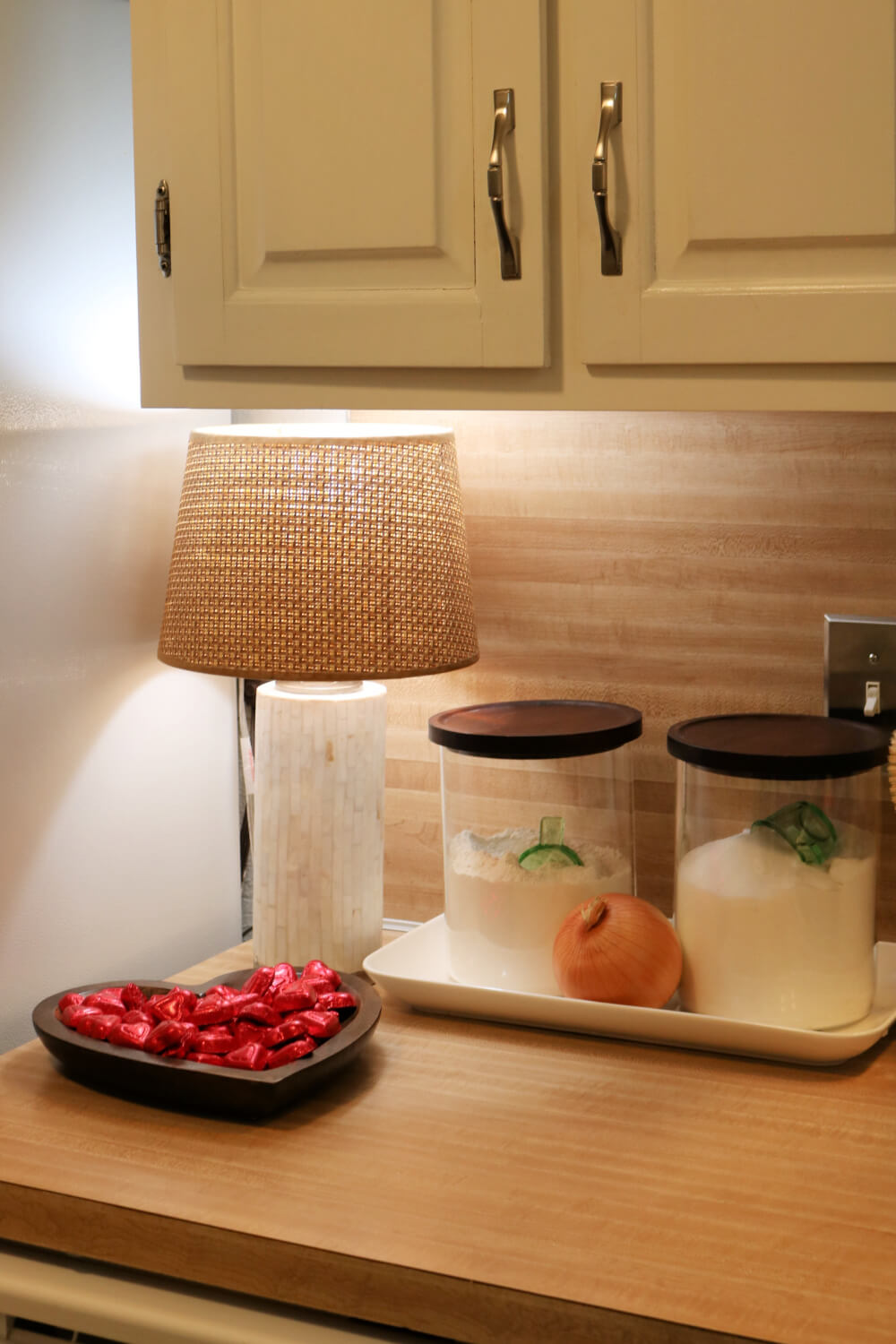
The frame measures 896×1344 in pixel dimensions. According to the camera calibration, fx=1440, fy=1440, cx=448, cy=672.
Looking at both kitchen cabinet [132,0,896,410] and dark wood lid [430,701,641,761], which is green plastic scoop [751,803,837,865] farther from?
kitchen cabinet [132,0,896,410]

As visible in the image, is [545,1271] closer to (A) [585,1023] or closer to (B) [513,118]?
(A) [585,1023]

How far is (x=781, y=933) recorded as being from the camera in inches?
45.0

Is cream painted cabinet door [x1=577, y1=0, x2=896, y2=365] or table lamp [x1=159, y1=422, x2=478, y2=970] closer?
cream painted cabinet door [x1=577, y1=0, x2=896, y2=365]

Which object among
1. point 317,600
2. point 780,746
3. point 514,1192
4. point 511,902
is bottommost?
point 514,1192

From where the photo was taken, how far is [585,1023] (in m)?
1.20

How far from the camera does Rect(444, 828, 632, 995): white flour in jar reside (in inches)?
48.8

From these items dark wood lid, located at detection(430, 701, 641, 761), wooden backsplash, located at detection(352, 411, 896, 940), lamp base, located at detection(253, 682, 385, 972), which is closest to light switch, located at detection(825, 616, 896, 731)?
wooden backsplash, located at detection(352, 411, 896, 940)

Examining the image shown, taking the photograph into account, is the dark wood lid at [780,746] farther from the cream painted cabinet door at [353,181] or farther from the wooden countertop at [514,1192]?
the cream painted cabinet door at [353,181]

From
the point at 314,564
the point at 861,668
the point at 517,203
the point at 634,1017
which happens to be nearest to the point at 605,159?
the point at 517,203

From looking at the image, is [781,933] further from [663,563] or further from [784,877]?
[663,563]

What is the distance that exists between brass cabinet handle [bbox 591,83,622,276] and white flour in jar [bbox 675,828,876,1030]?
0.48m

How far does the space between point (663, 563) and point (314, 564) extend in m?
0.38

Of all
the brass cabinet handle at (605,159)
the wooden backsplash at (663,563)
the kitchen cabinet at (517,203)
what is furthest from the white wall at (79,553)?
the brass cabinet handle at (605,159)

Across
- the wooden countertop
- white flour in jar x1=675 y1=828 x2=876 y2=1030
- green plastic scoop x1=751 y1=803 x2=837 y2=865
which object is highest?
green plastic scoop x1=751 y1=803 x2=837 y2=865
